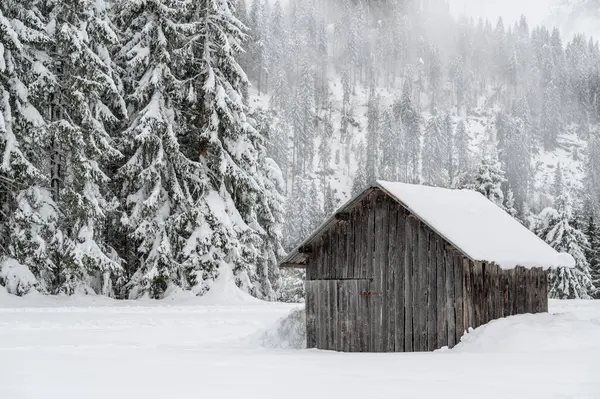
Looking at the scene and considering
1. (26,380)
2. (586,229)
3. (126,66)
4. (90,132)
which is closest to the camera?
(26,380)

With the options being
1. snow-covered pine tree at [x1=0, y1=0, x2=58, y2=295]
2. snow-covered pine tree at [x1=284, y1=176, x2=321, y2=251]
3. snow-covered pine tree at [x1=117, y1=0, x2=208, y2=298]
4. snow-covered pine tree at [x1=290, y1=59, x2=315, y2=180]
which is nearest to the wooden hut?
snow-covered pine tree at [x1=117, y1=0, x2=208, y2=298]

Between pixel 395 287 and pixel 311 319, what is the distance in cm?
321

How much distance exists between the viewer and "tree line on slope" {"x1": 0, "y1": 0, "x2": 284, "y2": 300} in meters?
29.2

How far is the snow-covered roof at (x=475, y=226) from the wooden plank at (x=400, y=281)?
0.72 m

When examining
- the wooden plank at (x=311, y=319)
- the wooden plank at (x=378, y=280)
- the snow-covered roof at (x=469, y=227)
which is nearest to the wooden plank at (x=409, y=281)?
the snow-covered roof at (x=469, y=227)

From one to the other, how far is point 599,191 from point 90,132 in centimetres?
13914

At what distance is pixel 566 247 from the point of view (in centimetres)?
5025

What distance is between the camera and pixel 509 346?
52.9 feet

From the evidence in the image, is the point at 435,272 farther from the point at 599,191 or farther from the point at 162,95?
the point at 599,191

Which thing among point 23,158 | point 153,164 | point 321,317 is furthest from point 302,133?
point 321,317

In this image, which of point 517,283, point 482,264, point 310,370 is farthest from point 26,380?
point 517,283

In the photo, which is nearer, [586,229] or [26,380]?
[26,380]

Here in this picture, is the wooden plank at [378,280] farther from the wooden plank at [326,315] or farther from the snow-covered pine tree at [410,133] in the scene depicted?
the snow-covered pine tree at [410,133]

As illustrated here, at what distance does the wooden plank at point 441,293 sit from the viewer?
17.3 metres
